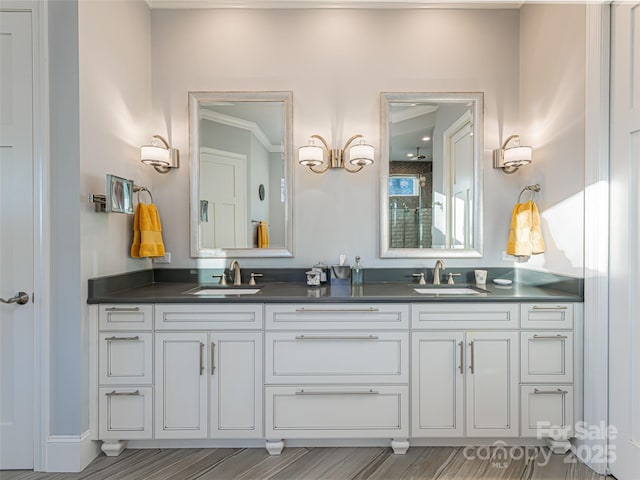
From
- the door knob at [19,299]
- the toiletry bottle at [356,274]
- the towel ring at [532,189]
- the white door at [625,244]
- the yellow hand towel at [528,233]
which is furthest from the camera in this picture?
the toiletry bottle at [356,274]

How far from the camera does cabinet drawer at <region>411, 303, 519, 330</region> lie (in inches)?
82.7

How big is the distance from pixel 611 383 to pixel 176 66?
11.5 feet

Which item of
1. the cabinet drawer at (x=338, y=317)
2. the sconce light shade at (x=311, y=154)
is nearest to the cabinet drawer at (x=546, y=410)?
the cabinet drawer at (x=338, y=317)

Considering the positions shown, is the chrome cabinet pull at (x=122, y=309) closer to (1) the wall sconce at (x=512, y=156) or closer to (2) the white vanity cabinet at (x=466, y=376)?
(2) the white vanity cabinet at (x=466, y=376)

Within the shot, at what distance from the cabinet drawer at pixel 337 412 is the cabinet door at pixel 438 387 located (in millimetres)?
83

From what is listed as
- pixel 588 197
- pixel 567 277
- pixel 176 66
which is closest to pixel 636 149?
pixel 588 197

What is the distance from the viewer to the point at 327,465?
2025mm

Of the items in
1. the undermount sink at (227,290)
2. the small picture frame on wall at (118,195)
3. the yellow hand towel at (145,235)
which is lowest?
the undermount sink at (227,290)

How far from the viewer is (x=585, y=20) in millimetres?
2059

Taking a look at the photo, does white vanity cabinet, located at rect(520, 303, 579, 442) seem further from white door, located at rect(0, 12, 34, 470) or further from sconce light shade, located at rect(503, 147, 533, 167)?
white door, located at rect(0, 12, 34, 470)

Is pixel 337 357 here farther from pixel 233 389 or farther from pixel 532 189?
pixel 532 189

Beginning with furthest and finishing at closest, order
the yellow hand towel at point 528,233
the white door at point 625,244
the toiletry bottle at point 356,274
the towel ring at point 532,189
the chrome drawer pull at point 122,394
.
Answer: the toiletry bottle at point 356,274
the towel ring at point 532,189
the yellow hand towel at point 528,233
the chrome drawer pull at point 122,394
the white door at point 625,244

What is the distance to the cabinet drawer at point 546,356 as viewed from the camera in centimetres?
210

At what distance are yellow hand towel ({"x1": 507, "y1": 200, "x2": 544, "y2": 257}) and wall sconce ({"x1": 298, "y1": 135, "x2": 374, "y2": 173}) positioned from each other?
1107mm
